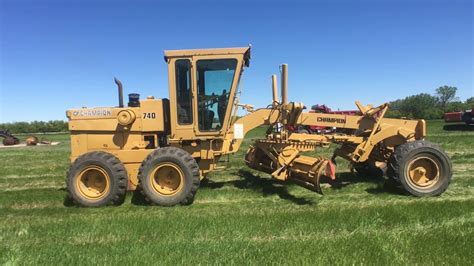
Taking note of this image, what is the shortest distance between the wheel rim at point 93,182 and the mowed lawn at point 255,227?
44 cm

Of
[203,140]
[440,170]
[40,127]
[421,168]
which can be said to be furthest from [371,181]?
[40,127]

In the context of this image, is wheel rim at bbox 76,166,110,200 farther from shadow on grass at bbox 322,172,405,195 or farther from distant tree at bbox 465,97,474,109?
distant tree at bbox 465,97,474,109

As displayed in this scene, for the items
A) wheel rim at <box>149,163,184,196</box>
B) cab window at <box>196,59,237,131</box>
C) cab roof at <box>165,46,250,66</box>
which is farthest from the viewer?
cab window at <box>196,59,237,131</box>

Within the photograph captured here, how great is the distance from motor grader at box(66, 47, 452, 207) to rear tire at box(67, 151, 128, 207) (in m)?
0.02

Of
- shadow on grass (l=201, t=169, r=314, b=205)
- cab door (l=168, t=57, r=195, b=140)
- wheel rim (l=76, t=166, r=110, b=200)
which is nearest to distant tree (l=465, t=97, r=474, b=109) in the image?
shadow on grass (l=201, t=169, r=314, b=205)

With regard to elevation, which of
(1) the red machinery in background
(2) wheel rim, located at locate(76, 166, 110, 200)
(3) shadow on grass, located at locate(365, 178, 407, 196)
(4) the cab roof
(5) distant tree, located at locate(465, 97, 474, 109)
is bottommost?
(3) shadow on grass, located at locate(365, 178, 407, 196)

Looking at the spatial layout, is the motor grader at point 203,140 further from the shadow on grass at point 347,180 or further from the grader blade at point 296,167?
the shadow on grass at point 347,180

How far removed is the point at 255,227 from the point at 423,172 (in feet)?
14.7

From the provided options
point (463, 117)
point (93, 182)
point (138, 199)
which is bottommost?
point (138, 199)

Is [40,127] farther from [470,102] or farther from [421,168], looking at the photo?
[470,102]

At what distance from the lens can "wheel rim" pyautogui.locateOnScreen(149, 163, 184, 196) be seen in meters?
8.75

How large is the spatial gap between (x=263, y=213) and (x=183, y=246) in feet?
6.97

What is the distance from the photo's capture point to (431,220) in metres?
6.58

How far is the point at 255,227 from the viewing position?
638 centimetres
